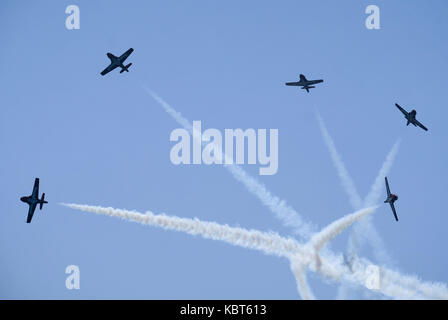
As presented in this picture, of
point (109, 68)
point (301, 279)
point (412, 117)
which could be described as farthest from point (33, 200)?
point (412, 117)

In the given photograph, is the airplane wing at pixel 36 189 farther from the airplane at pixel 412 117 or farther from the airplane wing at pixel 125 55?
the airplane at pixel 412 117

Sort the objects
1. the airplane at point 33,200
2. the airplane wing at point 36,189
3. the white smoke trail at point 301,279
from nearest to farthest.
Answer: the white smoke trail at point 301,279
the airplane at point 33,200
the airplane wing at point 36,189

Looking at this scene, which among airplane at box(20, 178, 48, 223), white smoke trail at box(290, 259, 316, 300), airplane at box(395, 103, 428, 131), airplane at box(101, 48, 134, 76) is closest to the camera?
white smoke trail at box(290, 259, 316, 300)

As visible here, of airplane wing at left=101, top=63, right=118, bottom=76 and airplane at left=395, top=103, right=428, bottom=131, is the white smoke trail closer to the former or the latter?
airplane at left=395, top=103, right=428, bottom=131

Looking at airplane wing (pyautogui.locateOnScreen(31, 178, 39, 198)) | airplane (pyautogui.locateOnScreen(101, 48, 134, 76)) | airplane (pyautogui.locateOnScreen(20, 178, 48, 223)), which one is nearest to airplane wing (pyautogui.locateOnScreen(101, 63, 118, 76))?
airplane (pyautogui.locateOnScreen(101, 48, 134, 76))

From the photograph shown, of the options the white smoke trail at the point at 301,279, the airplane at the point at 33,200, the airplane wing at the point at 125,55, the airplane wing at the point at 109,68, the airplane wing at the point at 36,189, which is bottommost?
the white smoke trail at the point at 301,279

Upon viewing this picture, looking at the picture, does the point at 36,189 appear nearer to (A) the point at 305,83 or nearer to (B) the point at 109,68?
(B) the point at 109,68

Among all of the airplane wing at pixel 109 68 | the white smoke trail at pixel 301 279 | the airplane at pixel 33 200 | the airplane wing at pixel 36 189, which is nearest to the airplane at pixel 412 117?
the white smoke trail at pixel 301 279

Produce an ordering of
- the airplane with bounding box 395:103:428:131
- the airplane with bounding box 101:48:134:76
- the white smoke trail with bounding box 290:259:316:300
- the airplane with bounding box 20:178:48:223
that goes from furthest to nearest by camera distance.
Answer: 1. the airplane with bounding box 395:103:428:131
2. the airplane with bounding box 101:48:134:76
3. the airplane with bounding box 20:178:48:223
4. the white smoke trail with bounding box 290:259:316:300

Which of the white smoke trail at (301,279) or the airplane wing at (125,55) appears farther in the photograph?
the airplane wing at (125,55)

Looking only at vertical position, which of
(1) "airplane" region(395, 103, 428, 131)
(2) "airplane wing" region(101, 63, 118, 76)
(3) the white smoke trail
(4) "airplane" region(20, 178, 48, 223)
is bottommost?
(3) the white smoke trail

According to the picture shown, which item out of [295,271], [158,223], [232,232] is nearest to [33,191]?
[158,223]
